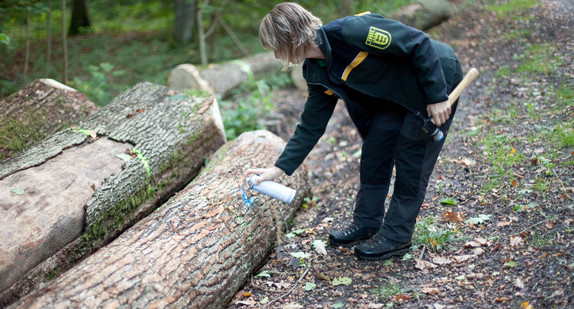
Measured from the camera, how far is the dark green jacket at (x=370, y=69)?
2453mm

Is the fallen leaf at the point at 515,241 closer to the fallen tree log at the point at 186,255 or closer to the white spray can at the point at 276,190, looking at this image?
the white spray can at the point at 276,190

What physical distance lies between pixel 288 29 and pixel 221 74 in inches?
187

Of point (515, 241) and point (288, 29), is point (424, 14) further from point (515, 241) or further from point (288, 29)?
point (288, 29)

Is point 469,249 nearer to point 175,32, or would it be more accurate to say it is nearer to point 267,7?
point 267,7

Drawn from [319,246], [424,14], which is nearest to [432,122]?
[319,246]

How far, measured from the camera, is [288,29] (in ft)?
8.19

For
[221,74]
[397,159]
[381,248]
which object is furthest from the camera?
[221,74]

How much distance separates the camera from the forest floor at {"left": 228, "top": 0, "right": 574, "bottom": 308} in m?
2.54

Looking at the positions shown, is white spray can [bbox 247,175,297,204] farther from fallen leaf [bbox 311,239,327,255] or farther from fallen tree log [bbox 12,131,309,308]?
fallen leaf [bbox 311,239,327,255]

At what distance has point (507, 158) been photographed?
3.84 metres

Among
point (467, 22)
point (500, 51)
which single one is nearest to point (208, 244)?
point (500, 51)

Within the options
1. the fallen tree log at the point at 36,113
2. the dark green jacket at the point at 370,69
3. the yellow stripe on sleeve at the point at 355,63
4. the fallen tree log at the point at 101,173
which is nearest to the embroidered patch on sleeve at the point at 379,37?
the dark green jacket at the point at 370,69

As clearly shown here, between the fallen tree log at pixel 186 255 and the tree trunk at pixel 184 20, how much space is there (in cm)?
Result: 724

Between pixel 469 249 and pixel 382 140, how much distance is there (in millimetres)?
929
